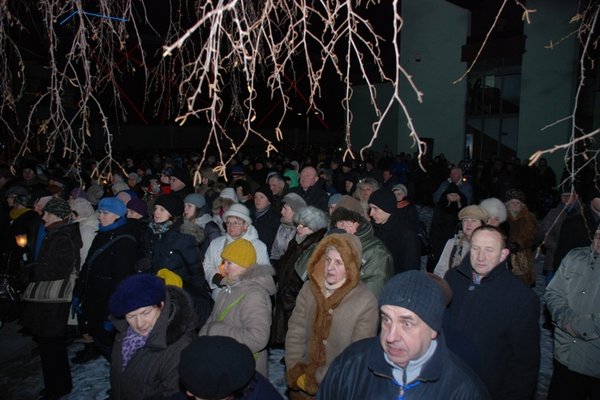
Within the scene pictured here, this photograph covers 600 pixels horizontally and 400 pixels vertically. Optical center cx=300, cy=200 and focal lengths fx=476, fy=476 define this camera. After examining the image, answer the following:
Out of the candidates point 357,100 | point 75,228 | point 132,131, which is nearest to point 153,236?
point 75,228

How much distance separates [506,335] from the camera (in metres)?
3.01

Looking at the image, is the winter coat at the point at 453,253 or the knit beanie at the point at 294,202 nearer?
the winter coat at the point at 453,253

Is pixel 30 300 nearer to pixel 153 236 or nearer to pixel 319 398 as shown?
pixel 153 236

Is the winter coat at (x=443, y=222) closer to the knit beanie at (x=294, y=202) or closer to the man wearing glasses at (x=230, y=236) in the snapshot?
the knit beanie at (x=294, y=202)

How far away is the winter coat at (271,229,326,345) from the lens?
4555mm

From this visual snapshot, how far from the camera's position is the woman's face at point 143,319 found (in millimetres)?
2809

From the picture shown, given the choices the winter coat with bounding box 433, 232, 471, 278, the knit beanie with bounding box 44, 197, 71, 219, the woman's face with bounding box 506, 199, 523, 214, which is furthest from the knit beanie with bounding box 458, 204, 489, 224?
the knit beanie with bounding box 44, 197, 71, 219

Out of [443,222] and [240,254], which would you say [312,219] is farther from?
[443,222]

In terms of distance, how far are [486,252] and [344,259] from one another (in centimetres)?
96

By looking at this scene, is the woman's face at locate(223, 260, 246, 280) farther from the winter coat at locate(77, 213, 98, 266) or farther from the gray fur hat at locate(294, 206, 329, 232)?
the winter coat at locate(77, 213, 98, 266)

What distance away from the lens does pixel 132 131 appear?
98.8 feet

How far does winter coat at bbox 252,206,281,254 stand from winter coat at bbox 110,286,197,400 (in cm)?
315

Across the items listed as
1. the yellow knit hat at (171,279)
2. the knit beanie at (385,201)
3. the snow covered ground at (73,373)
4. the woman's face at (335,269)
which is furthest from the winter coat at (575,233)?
the yellow knit hat at (171,279)

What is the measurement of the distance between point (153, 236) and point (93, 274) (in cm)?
79
